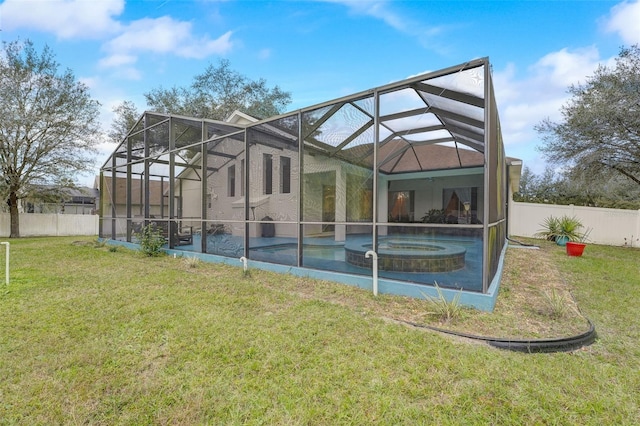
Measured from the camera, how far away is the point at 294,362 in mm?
2545

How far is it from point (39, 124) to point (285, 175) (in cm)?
1492

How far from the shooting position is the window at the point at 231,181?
23.3ft


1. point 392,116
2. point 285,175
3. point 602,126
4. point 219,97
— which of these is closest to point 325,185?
point 285,175

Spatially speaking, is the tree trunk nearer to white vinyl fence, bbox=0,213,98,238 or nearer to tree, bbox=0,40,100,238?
tree, bbox=0,40,100,238

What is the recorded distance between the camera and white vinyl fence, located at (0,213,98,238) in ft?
51.4

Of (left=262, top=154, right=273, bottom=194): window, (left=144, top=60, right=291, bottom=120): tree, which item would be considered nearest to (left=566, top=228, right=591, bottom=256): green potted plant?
(left=262, top=154, right=273, bottom=194): window

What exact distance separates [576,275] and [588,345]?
3.86m

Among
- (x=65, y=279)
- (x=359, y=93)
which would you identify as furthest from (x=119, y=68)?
(x=359, y=93)

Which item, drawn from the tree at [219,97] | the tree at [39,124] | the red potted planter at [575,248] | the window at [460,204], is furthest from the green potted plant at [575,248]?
the tree at [39,124]

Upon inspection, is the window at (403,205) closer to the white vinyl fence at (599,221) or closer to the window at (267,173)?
the white vinyl fence at (599,221)

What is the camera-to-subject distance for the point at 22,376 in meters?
2.39

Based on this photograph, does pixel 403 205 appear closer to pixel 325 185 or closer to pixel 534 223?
pixel 534 223

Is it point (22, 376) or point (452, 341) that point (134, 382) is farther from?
point (452, 341)

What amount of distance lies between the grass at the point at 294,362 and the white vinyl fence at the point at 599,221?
8.66 metres
